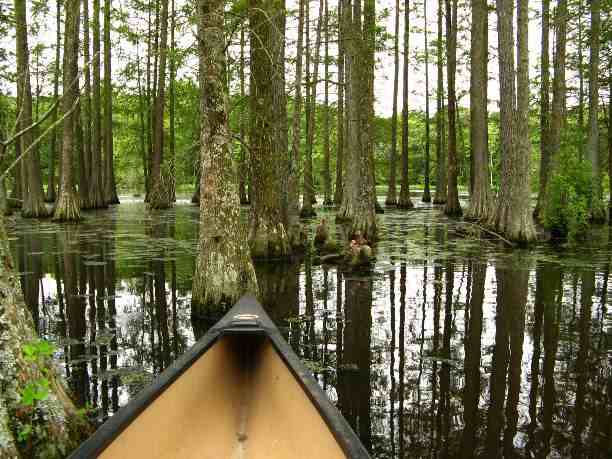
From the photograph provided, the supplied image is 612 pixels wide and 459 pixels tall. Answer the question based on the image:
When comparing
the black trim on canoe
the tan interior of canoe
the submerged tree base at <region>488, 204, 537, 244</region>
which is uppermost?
the submerged tree base at <region>488, 204, 537, 244</region>

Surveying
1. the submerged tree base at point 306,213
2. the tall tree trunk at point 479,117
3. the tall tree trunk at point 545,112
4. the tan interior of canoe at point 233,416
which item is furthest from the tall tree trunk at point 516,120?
the tan interior of canoe at point 233,416

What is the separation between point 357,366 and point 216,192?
3.01 metres

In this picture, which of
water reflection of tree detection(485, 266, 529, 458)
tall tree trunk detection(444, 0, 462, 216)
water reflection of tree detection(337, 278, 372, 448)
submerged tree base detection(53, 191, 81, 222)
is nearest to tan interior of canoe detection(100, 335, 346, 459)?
water reflection of tree detection(337, 278, 372, 448)

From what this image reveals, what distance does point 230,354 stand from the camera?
12.7ft

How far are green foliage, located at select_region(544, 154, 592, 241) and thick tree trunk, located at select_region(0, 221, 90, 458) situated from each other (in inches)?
555

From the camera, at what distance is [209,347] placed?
144 inches

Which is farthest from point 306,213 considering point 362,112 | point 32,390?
point 32,390

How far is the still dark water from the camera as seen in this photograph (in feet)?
13.0

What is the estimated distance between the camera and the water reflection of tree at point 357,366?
4.09m

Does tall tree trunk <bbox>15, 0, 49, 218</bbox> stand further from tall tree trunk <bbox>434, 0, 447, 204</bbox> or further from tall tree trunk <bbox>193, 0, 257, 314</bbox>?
tall tree trunk <bbox>434, 0, 447, 204</bbox>

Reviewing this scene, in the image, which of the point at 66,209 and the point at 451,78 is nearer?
the point at 66,209

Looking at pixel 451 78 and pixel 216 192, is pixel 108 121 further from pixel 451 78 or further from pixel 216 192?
pixel 216 192

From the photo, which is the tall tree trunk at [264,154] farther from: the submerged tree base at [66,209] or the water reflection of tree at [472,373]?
the submerged tree base at [66,209]

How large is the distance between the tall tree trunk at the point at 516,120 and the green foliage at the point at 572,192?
1.33 metres
